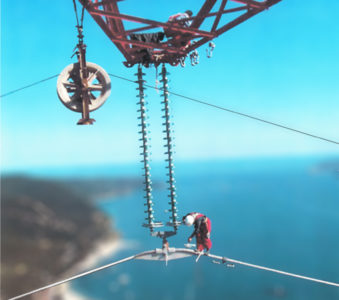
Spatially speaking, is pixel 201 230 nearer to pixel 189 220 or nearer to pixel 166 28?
Result: pixel 189 220

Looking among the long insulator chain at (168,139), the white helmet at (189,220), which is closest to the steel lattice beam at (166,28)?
the long insulator chain at (168,139)

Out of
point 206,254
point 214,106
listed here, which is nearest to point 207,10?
point 214,106

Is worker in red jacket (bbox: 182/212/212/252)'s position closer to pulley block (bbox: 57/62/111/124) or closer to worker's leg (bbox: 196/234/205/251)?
worker's leg (bbox: 196/234/205/251)

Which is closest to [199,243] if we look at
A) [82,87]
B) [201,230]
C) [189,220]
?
[201,230]

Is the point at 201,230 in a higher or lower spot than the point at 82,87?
lower

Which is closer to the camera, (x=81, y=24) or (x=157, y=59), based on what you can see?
(x=81, y=24)

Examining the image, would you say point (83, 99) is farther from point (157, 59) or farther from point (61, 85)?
point (157, 59)
